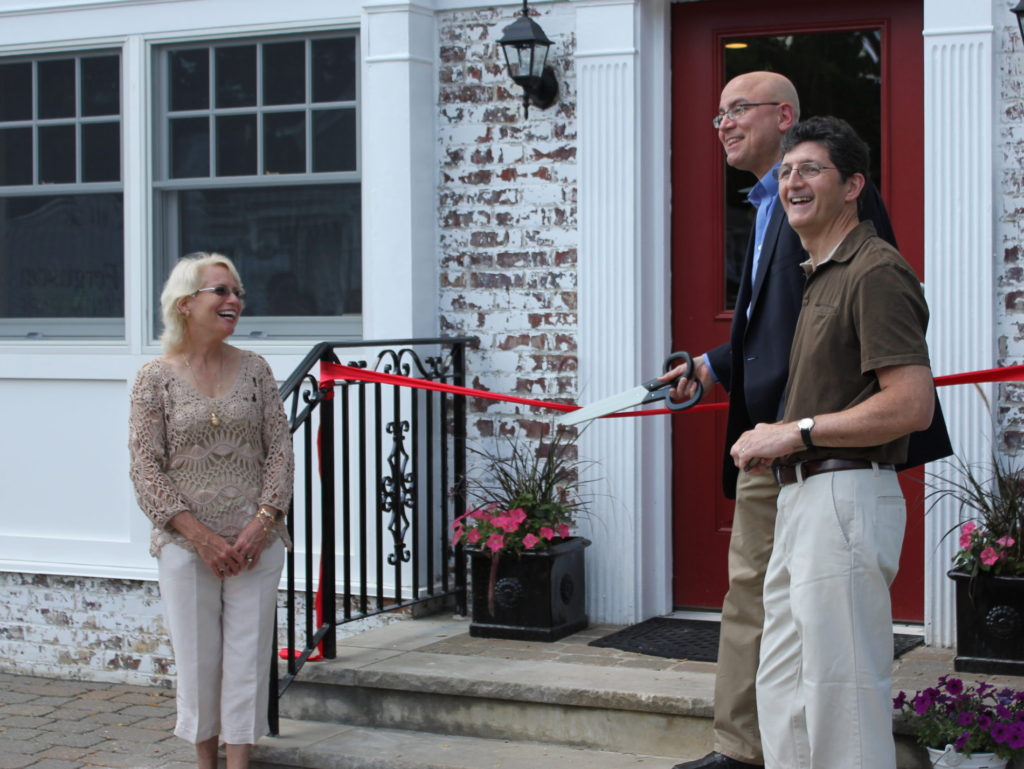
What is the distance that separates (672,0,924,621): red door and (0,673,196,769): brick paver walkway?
2.16 m

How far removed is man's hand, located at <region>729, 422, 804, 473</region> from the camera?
3.23 m

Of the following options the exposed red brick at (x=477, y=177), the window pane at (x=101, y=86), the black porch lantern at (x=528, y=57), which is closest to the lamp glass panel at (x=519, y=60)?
the black porch lantern at (x=528, y=57)

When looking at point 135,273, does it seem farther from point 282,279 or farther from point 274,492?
point 274,492

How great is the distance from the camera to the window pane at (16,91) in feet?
23.0

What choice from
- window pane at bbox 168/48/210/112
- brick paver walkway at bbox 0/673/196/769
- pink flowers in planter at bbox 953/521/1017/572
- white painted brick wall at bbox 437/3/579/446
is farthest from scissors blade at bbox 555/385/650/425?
window pane at bbox 168/48/210/112

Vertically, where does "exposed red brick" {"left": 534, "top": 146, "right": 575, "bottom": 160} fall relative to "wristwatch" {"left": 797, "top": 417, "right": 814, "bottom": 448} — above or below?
above

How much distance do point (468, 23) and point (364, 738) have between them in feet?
9.71

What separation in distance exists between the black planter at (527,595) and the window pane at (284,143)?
2056 mm

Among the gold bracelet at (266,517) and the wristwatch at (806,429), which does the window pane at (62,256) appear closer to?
the gold bracelet at (266,517)

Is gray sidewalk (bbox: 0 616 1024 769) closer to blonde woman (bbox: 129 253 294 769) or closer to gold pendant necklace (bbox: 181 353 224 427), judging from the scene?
blonde woman (bbox: 129 253 294 769)

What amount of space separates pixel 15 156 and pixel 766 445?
16.3 ft

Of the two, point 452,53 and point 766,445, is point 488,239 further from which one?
point 766,445

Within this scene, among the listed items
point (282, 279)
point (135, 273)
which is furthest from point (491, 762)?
point (135, 273)

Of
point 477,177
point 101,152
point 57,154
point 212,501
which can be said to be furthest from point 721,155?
point 57,154
